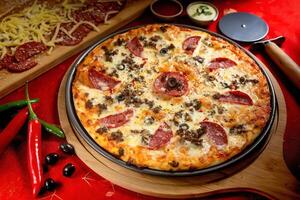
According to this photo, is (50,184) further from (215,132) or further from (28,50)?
(28,50)

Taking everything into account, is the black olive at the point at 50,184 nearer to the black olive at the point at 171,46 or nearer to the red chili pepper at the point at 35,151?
the red chili pepper at the point at 35,151

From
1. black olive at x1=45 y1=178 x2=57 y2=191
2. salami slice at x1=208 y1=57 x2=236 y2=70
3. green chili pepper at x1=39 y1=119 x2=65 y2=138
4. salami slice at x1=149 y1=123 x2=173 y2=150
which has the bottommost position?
black olive at x1=45 y1=178 x2=57 y2=191

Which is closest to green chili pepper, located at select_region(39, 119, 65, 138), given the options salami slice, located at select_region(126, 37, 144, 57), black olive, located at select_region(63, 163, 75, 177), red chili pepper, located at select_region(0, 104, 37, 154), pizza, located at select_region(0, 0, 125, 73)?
red chili pepper, located at select_region(0, 104, 37, 154)

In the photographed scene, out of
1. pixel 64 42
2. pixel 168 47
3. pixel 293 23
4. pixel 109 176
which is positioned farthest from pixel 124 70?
pixel 293 23

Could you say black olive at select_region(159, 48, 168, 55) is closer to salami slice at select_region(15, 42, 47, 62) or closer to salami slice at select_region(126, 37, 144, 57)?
salami slice at select_region(126, 37, 144, 57)

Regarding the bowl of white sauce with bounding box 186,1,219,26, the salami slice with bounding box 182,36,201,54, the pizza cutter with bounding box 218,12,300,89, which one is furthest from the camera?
the bowl of white sauce with bounding box 186,1,219,26

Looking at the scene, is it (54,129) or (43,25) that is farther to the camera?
(43,25)

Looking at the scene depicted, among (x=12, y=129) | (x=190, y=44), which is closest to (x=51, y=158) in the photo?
(x=12, y=129)
